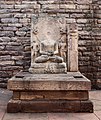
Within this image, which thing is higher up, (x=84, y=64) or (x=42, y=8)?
(x=42, y=8)

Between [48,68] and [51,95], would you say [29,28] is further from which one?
[51,95]

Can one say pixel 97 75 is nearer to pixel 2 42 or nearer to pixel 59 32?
pixel 59 32

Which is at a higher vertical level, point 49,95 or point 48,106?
point 49,95

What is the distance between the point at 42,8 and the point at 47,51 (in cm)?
219

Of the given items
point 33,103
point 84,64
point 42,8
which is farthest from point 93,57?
point 33,103

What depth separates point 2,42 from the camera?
6418mm

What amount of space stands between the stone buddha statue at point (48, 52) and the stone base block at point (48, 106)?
1.13 m

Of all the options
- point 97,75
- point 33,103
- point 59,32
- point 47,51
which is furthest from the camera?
point 97,75

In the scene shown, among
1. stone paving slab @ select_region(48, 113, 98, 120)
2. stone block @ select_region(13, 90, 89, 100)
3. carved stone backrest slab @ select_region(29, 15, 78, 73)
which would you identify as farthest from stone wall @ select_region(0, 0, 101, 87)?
stone paving slab @ select_region(48, 113, 98, 120)

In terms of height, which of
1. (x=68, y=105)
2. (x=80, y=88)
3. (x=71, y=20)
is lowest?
(x=68, y=105)

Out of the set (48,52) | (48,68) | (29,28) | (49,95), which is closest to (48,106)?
(49,95)

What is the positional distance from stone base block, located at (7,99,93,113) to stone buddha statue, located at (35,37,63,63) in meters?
1.13

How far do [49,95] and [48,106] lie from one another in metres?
0.19

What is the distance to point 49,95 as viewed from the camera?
12.3ft
